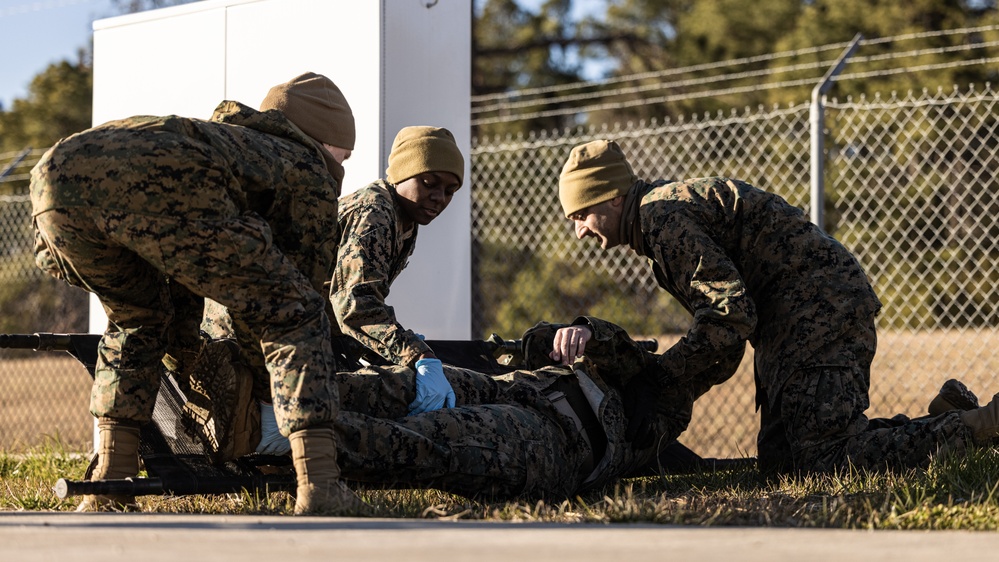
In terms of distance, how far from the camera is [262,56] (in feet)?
18.4

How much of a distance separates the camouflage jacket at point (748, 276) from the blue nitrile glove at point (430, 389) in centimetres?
86

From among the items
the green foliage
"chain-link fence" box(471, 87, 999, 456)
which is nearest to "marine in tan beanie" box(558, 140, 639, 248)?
"chain-link fence" box(471, 87, 999, 456)

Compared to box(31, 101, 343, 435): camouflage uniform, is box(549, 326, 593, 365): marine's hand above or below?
below

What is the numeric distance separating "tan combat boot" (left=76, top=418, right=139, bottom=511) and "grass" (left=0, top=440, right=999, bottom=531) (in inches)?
5.6

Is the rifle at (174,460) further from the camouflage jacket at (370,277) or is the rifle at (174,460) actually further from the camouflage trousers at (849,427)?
the camouflage trousers at (849,427)

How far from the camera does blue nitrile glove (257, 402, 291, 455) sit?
138 inches

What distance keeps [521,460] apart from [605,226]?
1.05 meters

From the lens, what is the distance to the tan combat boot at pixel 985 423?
3898mm

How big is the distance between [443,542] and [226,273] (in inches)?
43.6

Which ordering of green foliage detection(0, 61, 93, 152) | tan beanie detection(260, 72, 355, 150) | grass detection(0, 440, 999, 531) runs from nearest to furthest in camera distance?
1. grass detection(0, 440, 999, 531)
2. tan beanie detection(260, 72, 355, 150)
3. green foliage detection(0, 61, 93, 152)

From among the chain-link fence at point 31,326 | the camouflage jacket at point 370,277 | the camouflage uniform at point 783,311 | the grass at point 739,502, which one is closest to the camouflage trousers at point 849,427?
the camouflage uniform at point 783,311

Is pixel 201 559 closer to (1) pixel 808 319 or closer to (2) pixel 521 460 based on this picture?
(2) pixel 521 460

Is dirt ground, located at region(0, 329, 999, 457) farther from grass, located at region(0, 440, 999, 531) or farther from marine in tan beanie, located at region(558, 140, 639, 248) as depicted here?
marine in tan beanie, located at region(558, 140, 639, 248)

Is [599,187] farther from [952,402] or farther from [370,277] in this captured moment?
[952,402]
